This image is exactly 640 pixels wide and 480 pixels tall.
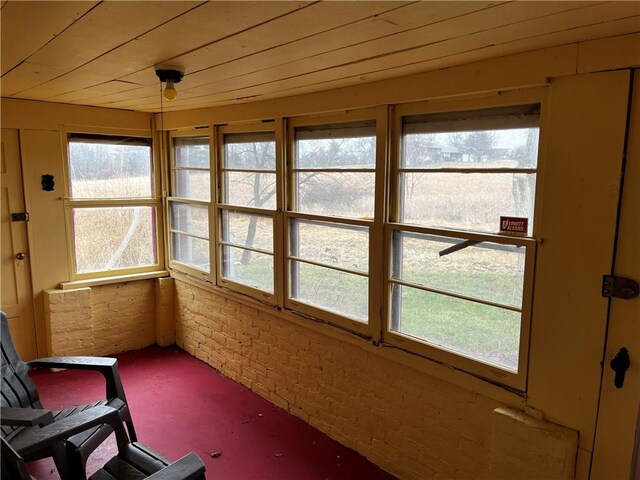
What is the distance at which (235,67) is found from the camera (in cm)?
219

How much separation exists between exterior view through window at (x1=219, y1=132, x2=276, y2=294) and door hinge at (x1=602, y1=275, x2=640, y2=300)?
214 centimetres

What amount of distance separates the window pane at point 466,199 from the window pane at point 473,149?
5 cm

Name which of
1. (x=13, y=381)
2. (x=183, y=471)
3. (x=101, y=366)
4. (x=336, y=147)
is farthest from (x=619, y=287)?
(x=13, y=381)

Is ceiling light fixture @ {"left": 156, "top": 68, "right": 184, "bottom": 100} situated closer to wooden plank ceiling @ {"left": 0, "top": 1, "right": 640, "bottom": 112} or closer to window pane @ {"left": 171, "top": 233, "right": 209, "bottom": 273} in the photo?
wooden plank ceiling @ {"left": 0, "top": 1, "right": 640, "bottom": 112}

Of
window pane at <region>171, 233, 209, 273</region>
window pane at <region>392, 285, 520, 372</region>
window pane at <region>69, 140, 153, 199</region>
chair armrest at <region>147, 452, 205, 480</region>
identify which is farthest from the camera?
window pane at <region>171, 233, 209, 273</region>

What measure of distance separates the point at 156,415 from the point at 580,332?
284cm

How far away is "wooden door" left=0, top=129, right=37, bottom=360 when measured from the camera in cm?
367

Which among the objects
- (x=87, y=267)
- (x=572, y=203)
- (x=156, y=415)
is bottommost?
(x=156, y=415)

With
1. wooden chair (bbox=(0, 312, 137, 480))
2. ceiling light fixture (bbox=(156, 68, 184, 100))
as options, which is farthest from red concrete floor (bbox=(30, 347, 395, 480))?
ceiling light fixture (bbox=(156, 68, 184, 100))

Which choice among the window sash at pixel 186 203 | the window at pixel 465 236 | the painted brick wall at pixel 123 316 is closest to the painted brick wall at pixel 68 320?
the painted brick wall at pixel 123 316

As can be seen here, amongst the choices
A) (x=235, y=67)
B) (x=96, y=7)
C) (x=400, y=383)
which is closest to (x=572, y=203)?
Result: (x=400, y=383)

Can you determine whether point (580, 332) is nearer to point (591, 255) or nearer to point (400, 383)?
point (591, 255)

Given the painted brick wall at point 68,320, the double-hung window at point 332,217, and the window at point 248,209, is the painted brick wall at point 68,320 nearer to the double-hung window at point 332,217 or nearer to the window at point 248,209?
the window at point 248,209

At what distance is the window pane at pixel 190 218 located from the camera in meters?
4.08
